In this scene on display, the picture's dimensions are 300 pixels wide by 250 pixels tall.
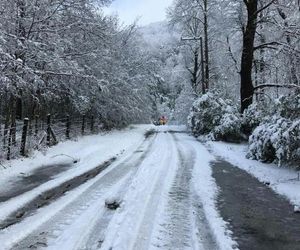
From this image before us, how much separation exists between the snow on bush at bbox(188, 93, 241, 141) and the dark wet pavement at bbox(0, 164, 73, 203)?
11576mm

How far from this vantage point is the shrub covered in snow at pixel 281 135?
435 inches

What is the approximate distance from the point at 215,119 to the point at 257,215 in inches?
712

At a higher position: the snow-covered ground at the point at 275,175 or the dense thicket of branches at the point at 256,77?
the dense thicket of branches at the point at 256,77

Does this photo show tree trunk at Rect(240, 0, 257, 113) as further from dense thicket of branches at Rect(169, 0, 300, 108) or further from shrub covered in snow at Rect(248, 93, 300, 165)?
shrub covered in snow at Rect(248, 93, 300, 165)

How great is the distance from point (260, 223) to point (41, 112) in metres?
17.5

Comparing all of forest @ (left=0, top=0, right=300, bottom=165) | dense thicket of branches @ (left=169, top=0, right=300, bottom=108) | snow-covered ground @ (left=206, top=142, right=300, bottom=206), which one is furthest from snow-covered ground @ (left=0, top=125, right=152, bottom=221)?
dense thicket of branches @ (left=169, top=0, right=300, bottom=108)

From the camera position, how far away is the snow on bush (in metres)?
23.1

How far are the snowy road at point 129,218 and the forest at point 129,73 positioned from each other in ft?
10.7

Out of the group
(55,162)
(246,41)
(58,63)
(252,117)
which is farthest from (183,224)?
(246,41)

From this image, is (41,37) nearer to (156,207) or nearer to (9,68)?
(9,68)

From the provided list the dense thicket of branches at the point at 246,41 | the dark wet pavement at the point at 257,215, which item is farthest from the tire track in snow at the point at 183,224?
the dense thicket of branches at the point at 246,41

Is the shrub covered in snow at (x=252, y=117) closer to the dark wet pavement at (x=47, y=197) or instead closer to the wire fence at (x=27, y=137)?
the wire fence at (x=27, y=137)

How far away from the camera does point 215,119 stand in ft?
83.7

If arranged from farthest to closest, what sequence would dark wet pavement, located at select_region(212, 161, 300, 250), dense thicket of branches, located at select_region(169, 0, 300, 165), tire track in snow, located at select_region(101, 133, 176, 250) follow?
dense thicket of branches, located at select_region(169, 0, 300, 165)
dark wet pavement, located at select_region(212, 161, 300, 250)
tire track in snow, located at select_region(101, 133, 176, 250)
